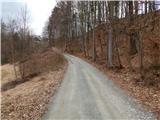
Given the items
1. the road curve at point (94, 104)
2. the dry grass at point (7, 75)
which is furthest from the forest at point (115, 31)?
the dry grass at point (7, 75)

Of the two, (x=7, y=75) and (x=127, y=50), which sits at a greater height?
(x=127, y=50)

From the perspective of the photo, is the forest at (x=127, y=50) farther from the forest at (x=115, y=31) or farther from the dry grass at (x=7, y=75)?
the dry grass at (x=7, y=75)

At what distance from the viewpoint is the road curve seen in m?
13.5

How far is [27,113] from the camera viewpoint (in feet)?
49.7

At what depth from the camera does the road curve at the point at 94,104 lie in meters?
13.5

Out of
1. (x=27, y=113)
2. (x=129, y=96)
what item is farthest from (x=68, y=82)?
(x=27, y=113)

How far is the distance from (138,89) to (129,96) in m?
2.14

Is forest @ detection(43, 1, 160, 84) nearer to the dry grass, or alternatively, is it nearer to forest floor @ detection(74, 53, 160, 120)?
forest floor @ detection(74, 53, 160, 120)

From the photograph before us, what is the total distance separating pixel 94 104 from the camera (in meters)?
16.0

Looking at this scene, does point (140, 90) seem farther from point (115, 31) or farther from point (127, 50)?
point (127, 50)

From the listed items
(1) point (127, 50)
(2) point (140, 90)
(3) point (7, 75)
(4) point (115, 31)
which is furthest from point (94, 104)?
(3) point (7, 75)

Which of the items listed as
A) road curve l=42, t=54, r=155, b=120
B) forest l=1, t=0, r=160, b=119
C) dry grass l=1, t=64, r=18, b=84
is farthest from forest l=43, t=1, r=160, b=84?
dry grass l=1, t=64, r=18, b=84

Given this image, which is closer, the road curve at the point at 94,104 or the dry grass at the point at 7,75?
the road curve at the point at 94,104

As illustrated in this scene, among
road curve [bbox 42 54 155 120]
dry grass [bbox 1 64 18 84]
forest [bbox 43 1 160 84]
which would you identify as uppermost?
forest [bbox 43 1 160 84]
